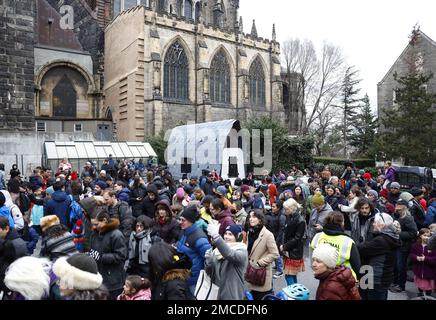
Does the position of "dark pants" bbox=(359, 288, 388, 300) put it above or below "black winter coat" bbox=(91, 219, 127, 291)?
below

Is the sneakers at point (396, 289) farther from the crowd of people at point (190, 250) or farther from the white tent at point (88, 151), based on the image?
the white tent at point (88, 151)

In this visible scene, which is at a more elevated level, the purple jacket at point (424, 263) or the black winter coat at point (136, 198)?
the black winter coat at point (136, 198)

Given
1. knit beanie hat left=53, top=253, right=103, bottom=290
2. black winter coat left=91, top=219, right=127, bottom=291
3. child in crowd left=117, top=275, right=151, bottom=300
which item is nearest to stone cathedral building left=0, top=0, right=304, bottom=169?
black winter coat left=91, top=219, right=127, bottom=291

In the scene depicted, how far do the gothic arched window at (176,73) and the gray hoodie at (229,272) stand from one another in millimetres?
30038

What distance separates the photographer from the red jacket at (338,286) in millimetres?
3395

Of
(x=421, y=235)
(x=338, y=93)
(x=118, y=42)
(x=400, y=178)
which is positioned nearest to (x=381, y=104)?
(x=338, y=93)

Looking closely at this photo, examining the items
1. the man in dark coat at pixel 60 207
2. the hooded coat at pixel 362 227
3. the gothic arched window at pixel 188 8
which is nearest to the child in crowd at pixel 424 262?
the hooded coat at pixel 362 227

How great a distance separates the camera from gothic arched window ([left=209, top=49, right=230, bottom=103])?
3603 cm

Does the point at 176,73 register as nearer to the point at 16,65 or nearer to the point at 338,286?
the point at 16,65

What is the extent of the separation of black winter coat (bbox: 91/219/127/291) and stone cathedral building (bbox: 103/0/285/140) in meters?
26.6

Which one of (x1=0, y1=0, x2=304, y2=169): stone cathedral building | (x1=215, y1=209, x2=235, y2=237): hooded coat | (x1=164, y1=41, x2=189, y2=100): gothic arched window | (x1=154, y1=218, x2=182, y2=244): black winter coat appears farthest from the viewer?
(x1=164, y1=41, x2=189, y2=100): gothic arched window

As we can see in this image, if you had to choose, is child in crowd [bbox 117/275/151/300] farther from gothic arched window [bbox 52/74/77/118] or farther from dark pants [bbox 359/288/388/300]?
gothic arched window [bbox 52/74/77/118]
